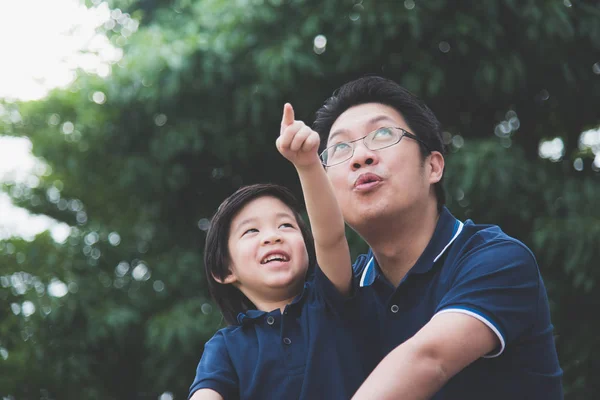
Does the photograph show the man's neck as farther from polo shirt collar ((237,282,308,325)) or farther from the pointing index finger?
the pointing index finger

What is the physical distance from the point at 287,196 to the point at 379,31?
92.5 inches

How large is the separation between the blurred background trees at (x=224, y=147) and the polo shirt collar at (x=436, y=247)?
6.84 feet

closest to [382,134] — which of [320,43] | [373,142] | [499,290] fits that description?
[373,142]

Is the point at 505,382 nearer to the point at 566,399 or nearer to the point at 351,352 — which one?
the point at 351,352

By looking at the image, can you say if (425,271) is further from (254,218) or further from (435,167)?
(254,218)

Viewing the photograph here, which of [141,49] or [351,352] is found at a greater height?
[141,49]

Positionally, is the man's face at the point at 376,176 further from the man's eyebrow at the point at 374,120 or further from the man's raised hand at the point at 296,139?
the man's raised hand at the point at 296,139

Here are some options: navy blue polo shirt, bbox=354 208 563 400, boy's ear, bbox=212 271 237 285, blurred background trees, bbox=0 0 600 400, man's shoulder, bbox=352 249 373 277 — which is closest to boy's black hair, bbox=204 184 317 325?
boy's ear, bbox=212 271 237 285

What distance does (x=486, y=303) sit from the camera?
1421mm

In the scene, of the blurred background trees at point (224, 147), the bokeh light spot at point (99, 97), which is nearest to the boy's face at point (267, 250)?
the blurred background trees at point (224, 147)

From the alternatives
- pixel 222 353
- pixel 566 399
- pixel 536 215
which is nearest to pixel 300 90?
pixel 536 215

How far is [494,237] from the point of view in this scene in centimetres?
160

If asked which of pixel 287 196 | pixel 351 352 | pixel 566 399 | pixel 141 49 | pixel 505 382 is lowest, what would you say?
pixel 566 399

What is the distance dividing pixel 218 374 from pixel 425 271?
567 mm
